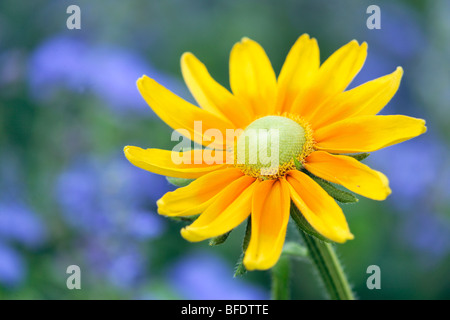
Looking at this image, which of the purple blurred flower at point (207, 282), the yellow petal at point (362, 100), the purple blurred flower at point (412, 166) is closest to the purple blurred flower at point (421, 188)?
the purple blurred flower at point (412, 166)

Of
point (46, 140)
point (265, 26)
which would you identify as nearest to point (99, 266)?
point (46, 140)

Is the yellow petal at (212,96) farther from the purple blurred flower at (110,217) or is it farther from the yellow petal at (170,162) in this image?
the purple blurred flower at (110,217)

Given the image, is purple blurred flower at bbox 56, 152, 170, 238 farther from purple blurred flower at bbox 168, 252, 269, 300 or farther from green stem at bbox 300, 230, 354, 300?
green stem at bbox 300, 230, 354, 300

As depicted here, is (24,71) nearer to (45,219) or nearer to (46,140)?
(46,140)

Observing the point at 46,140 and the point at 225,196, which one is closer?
the point at 225,196

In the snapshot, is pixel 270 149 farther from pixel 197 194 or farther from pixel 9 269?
pixel 9 269

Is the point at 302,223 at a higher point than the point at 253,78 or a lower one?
lower

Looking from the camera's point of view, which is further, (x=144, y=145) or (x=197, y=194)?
(x=144, y=145)

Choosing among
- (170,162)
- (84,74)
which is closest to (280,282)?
(170,162)
